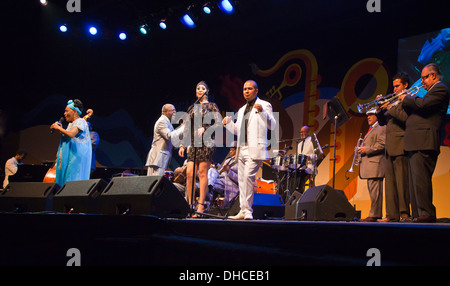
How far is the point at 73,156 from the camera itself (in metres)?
5.81

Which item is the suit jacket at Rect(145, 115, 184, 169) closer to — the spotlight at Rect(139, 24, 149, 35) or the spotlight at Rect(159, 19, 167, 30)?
the spotlight at Rect(159, 19, 167, 30)

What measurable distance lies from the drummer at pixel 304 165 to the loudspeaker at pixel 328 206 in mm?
3613

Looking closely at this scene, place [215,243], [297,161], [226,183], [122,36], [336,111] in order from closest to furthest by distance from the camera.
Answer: [215,243], [336,111], [226,183], [297,161], [122,36]

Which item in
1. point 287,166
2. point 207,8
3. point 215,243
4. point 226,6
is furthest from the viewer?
point 207,8

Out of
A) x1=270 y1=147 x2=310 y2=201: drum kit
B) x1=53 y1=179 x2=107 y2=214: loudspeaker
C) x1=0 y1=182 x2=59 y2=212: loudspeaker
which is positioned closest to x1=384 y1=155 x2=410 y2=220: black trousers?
x1=53 y1=179 x2=107 y2=214: loudspeaker

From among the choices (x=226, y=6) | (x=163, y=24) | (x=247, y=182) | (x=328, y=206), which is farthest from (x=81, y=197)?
(x=163, y=24)

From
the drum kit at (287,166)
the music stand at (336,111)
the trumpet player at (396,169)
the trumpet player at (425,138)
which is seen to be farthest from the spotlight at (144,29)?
the trumpet player at (425,138)

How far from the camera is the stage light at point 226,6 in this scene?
9.43m

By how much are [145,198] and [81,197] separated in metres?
1.22

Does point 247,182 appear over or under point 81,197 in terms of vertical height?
over

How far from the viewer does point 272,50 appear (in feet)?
35.1

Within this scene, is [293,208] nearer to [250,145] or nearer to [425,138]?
[250,145]

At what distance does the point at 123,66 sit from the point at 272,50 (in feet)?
17.4
